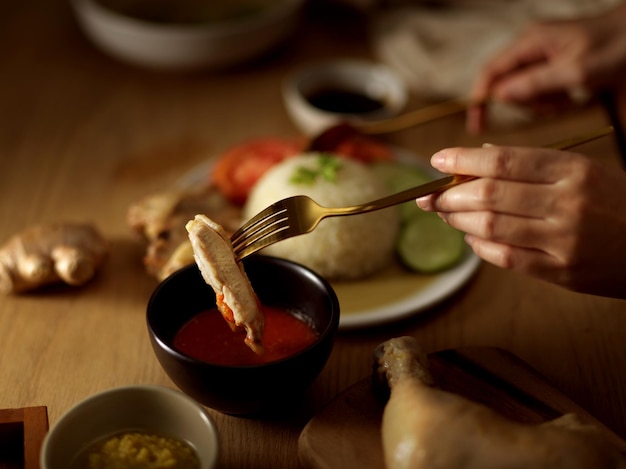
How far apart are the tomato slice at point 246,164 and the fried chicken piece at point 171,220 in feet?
0.30

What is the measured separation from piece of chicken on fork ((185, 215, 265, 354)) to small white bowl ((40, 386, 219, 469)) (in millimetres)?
169

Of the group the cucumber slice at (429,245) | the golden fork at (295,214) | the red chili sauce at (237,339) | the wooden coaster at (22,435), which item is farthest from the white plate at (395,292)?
the wooden coaster at (22,435)

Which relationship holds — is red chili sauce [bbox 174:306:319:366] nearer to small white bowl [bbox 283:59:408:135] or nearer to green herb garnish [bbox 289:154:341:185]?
green herb garnish [bbox 289:154:341:185]

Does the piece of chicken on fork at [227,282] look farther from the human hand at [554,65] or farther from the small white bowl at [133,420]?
the human hand at [554,65]

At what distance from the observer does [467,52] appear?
2926mm

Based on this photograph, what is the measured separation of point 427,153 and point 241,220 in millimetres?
775

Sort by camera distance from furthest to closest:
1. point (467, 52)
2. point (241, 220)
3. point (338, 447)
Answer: point (467, 52) → point (241, 220) → point (338, 447)

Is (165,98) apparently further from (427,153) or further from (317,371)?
(317,371)

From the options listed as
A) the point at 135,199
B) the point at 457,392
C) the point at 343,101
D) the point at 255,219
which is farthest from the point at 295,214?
the point at 343,101

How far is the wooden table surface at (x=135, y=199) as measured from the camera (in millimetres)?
1702

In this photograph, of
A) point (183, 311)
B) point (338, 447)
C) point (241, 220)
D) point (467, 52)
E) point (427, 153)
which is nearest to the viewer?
point (338, 447)

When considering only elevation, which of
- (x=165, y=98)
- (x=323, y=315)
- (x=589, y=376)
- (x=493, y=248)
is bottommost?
(x=165, y=98)

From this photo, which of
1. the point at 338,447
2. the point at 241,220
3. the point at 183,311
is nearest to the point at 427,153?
the point at 241,220

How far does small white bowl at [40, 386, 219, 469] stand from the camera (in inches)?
52.1
